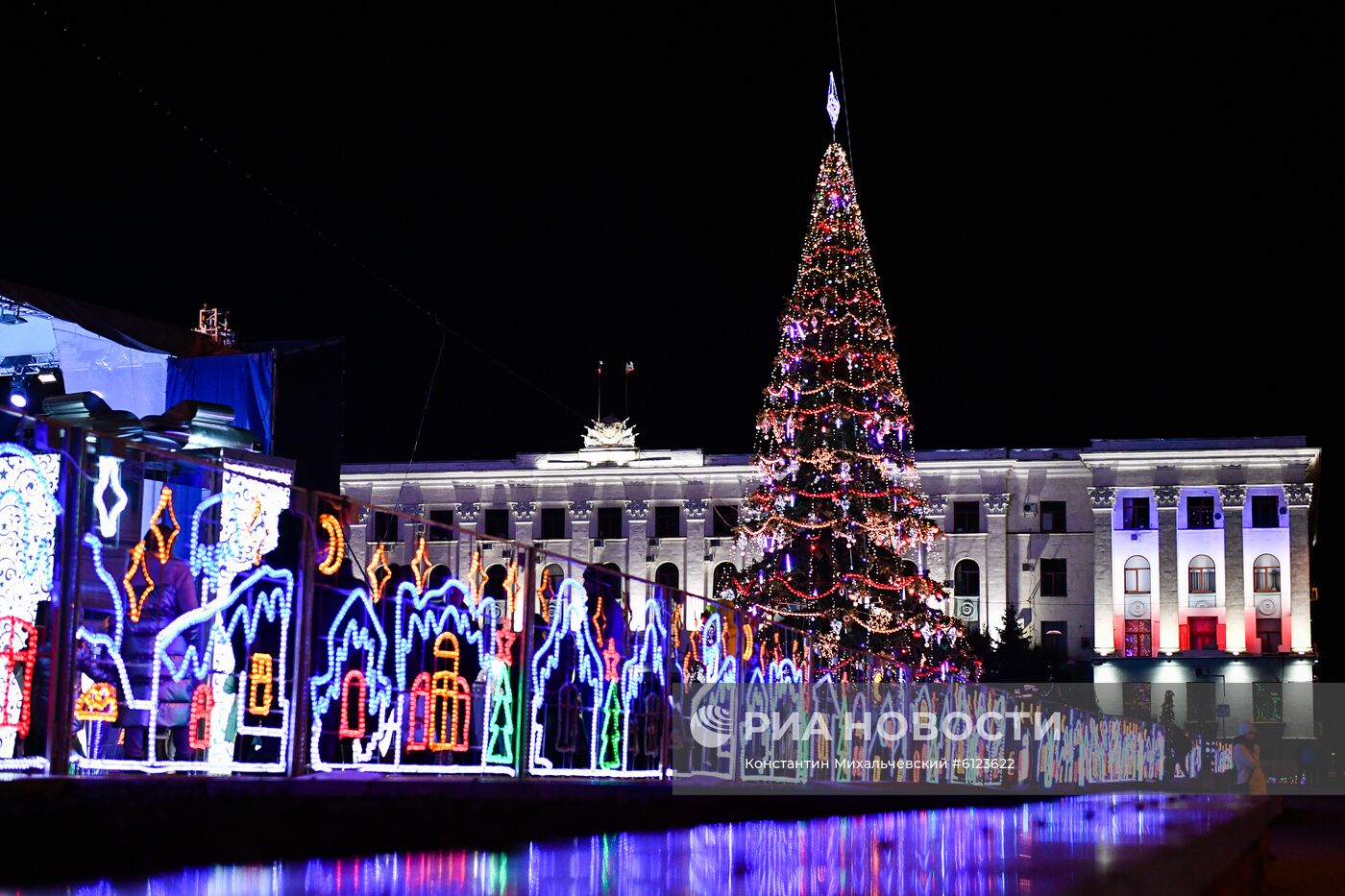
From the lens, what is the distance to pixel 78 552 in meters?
5.09

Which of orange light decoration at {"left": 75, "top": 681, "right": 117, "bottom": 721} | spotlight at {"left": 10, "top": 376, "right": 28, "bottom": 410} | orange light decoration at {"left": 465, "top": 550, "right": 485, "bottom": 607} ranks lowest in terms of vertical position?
orange light decoration at {"left": 75, "top": 681, "right": 117, "bottom": 721}

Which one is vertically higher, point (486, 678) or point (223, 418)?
point (223, 418)

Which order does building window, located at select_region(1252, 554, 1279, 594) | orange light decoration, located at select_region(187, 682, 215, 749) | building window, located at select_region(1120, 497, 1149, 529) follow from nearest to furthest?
orange light decoration, located at select_region(187, 682, 215, 749) → building window, located at select_region(1252, 554, 1279, 594) → building window, located at select_region(1120, 497, 1149, 529)

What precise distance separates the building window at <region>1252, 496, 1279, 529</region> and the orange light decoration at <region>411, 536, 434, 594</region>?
5329 centimetres

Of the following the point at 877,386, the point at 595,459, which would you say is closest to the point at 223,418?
the point at 877,386

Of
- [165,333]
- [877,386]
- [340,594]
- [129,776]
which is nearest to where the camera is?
[129,776]

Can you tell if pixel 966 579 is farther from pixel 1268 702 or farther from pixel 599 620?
pixel 599 620

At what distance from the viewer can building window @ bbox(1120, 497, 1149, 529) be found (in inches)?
2267

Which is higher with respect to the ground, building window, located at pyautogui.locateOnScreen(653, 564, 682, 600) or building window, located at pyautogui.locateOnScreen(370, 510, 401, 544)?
building window, located at pyautogui.locateOnScreen(653, 564, 682, 600)

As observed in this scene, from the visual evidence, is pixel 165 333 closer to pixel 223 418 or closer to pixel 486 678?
pixel 223 418

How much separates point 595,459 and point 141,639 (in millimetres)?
54524

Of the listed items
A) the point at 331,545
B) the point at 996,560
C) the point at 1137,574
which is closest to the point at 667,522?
the point at 996,560

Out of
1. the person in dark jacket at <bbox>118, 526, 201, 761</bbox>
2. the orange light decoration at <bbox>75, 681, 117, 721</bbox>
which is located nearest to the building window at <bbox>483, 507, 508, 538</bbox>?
the person in dark jacket at <bbox>118, 526, 201, 761</bbox>

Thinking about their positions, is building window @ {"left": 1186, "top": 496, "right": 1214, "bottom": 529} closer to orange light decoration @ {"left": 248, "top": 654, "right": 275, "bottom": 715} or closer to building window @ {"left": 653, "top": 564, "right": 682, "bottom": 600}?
building window @ {"left": 653, "top": 564, "right": 682, "bottom": 600}
